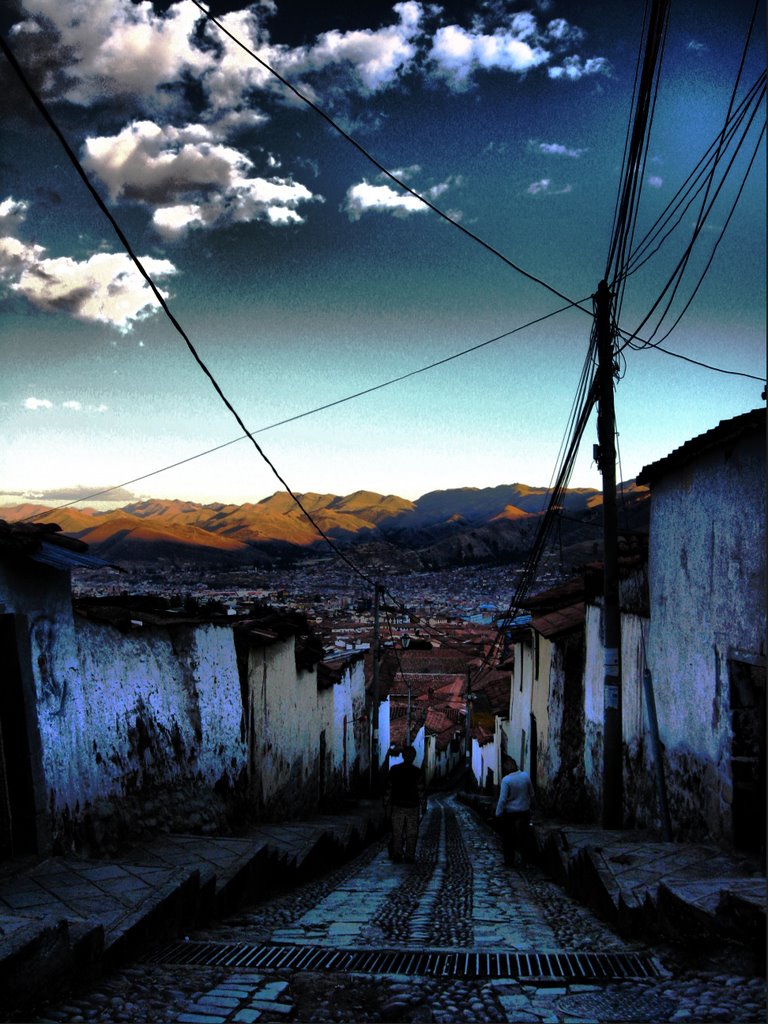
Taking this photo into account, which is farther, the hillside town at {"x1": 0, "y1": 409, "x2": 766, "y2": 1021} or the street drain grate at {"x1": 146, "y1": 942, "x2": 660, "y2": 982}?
the hillside town at {"x1": 0, "y1": 409, "x2": 766, "y2": 1021}

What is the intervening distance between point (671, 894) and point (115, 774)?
16.0 feet

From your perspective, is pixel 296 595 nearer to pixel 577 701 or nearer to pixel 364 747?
pixel 364 747

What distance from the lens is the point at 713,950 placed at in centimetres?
459

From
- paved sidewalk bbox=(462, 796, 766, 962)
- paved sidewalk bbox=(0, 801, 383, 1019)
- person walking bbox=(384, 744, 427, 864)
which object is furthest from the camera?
person walking bbox=(384, 744, 427, 864)

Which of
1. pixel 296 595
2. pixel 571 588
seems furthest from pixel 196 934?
pixel 296 595

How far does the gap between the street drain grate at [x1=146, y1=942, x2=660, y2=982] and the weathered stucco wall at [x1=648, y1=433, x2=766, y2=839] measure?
2.61m

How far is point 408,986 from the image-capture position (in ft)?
14.3

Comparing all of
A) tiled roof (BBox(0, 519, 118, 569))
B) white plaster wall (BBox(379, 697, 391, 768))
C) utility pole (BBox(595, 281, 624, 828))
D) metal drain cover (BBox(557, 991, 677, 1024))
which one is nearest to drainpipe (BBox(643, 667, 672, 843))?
utility pole (BBox(595, 281, 624, 828))

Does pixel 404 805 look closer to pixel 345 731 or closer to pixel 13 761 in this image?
pixel 13 761

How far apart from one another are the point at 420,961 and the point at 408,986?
73 cm

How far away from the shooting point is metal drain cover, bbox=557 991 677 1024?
151 inches

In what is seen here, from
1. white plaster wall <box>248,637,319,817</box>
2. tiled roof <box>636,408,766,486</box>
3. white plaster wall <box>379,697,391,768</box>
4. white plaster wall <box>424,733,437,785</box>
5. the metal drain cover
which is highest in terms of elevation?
tiled roof <box>636,408,766,486</box>

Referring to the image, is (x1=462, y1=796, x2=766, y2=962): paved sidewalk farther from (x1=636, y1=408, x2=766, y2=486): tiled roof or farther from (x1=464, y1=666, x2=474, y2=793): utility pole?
(x1=464, y1=666, x2=474, y2=793): utility pole

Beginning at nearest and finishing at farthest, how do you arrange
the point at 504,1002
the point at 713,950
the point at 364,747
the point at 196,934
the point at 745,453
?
the point at 504,1002
the point at 713,950
the point at 196,934
the point at 745,453
the point at 364,747
